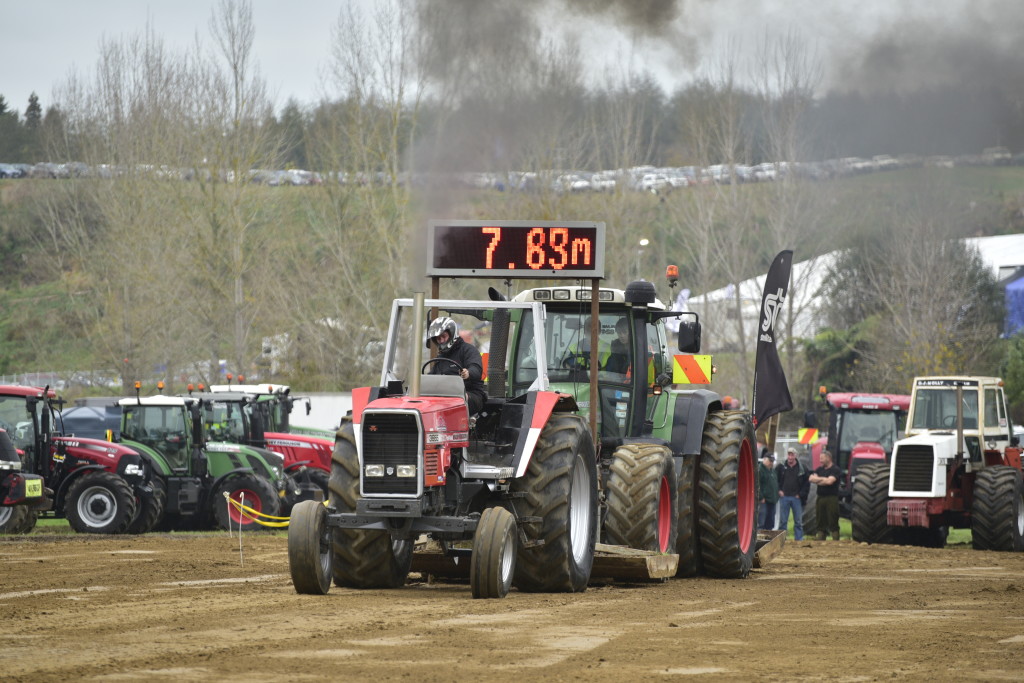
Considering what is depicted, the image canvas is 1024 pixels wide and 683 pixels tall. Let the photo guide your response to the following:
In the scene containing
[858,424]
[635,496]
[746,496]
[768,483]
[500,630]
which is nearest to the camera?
[500,630]

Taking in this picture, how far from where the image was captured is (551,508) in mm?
10586

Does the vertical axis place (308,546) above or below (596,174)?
below

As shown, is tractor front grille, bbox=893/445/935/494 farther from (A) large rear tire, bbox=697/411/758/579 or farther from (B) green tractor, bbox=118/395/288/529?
(B) green tractor, bbox=118/395/288/529

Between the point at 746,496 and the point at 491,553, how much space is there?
17.2 ft

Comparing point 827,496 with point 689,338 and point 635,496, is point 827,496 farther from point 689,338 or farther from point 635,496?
point 635,496

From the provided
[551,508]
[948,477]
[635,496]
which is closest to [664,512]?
[635,496]

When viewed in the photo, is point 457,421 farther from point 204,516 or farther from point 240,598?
point 204,516

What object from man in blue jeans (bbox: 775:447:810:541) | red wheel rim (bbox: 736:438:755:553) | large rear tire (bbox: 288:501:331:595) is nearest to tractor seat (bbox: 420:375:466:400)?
large rear tire (bbox: 288:501:331:595)

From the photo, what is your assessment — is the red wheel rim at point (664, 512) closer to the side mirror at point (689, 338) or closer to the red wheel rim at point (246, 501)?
the side mirror at point (689, 338)

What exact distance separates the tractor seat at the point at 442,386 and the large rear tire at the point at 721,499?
11.9 feet

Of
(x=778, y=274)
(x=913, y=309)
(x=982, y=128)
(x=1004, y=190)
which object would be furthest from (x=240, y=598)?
(x=913, y=309)

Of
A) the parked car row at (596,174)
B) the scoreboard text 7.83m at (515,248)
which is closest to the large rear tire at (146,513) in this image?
the parked car row at (596,174)

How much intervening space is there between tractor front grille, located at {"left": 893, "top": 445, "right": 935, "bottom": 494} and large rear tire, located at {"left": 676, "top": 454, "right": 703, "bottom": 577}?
314 inches

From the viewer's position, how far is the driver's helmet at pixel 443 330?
1088 cm
